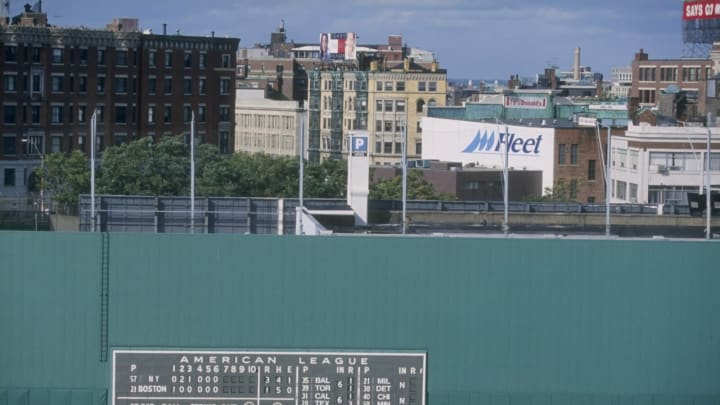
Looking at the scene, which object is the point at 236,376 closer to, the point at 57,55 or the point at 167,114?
the point at 57,55

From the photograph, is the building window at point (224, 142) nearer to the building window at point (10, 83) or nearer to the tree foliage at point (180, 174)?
the building window at point (10, 83)

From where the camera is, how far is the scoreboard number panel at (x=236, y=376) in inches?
651

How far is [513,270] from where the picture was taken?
1670 cm

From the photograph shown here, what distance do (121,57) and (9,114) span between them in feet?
15.6

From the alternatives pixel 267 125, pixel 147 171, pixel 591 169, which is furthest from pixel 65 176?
pixel 267 125

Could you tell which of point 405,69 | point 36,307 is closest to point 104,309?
point 36,307

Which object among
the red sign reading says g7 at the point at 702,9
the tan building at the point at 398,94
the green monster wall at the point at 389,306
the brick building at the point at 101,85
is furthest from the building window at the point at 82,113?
the green monster wall at the point at 389,306

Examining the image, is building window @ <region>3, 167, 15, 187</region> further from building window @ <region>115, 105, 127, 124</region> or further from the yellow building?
the yellow building

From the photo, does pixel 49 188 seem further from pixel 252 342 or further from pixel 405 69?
pixel 405 69

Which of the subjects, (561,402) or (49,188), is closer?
(561,402)

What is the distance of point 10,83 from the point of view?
Answer: 164 feet

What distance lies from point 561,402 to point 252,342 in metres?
3.67

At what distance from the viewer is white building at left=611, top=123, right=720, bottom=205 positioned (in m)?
39.5

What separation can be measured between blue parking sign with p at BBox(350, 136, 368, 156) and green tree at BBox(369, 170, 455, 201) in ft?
64.1
